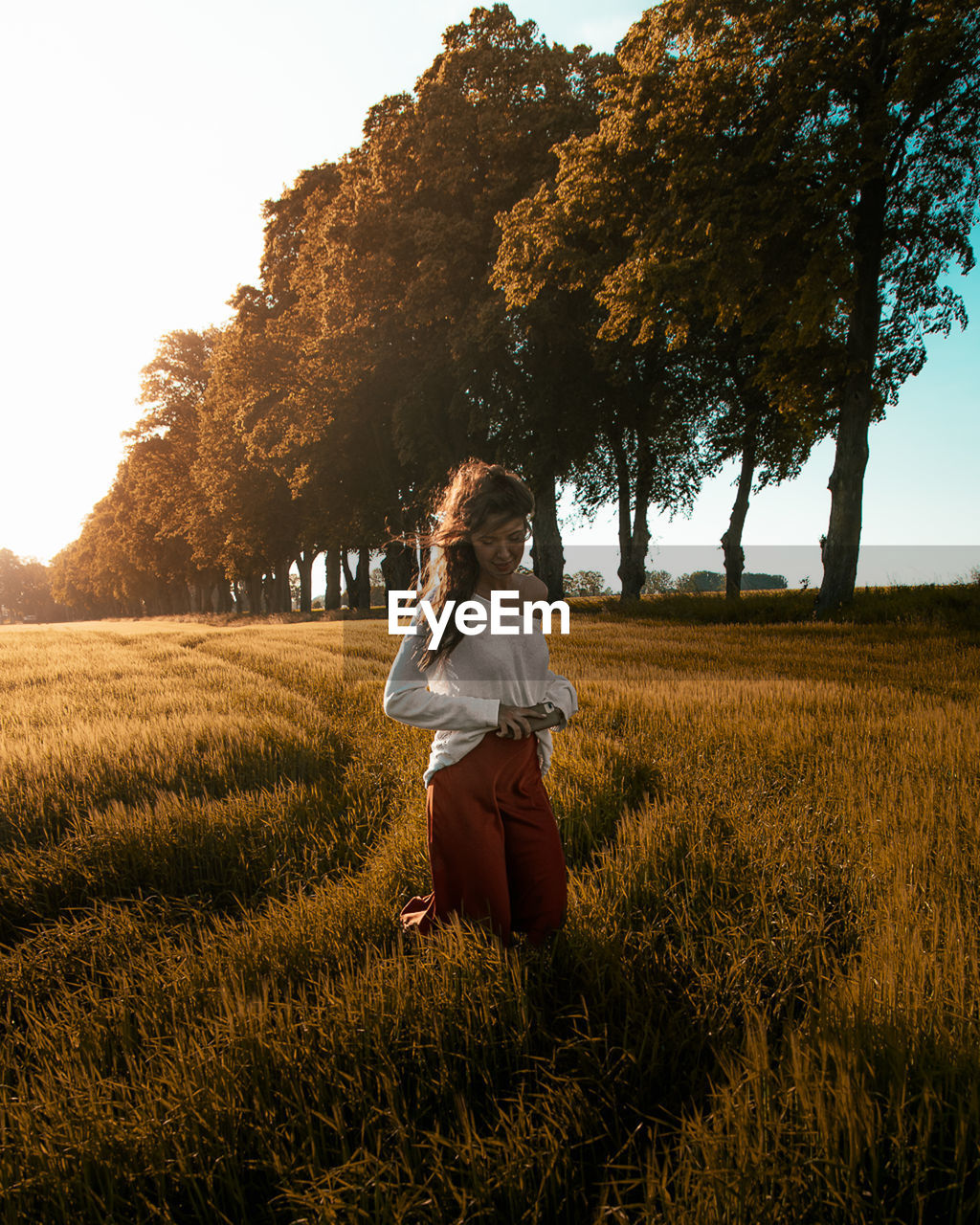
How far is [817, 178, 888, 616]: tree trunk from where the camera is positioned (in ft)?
44.0

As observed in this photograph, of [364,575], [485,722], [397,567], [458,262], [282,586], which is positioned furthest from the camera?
[282,586]

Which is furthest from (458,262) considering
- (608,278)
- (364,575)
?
(364,575)

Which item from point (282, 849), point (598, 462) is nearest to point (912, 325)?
point (598, 462)

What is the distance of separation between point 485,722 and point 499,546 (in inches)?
26.4

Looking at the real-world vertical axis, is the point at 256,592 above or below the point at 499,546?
below

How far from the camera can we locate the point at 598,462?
26.5 meters

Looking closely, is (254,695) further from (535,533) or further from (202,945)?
(535,533)

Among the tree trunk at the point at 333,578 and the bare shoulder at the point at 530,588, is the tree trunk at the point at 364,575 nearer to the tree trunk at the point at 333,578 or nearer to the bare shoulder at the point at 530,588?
the tree trunk at the point at 333,578

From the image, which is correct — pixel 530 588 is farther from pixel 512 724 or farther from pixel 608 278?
pixel 608 278

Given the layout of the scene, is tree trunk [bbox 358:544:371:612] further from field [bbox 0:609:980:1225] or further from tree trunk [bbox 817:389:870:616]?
field [bbox 0:609:980:1225]

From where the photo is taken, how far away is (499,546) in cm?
238

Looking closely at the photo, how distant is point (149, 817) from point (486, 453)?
21623 mm

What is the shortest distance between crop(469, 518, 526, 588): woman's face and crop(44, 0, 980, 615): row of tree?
12824 millimetres

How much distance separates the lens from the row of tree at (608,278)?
40.0 feet
